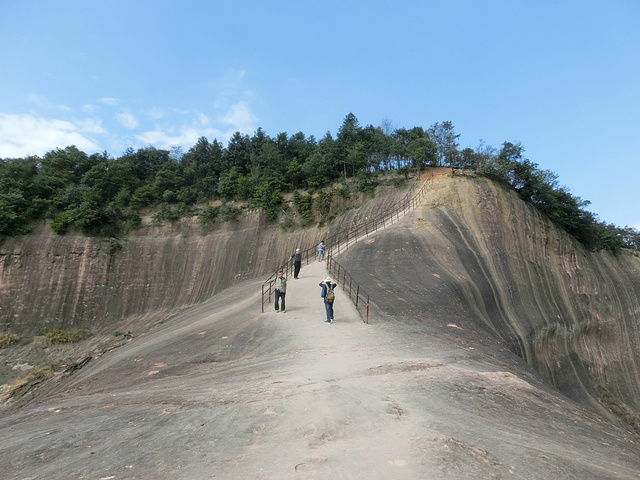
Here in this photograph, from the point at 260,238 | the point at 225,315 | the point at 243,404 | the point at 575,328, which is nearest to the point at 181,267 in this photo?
the point at 260,238

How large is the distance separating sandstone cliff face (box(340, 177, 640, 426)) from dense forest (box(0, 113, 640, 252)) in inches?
98.1

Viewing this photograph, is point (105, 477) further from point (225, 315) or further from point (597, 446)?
point (225, 315)

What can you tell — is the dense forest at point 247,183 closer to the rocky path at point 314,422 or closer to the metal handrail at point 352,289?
the metal handrail at point 352,289

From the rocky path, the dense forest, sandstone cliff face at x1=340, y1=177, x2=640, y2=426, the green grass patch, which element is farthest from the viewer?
the dense forest

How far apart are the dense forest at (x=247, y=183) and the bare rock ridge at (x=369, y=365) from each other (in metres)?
2.55

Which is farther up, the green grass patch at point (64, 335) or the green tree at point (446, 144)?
the green tree at point (446, 144)

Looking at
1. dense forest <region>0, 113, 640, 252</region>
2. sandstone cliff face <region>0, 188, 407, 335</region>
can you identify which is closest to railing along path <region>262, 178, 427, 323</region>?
sandstone cliff face <region>0, 188, 407, 335</region>

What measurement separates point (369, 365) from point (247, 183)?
1123 inches

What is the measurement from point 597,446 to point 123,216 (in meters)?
34.4

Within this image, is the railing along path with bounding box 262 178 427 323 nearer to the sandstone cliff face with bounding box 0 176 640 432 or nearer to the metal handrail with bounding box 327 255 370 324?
the metal handrail with bounding box 327 255 370 324

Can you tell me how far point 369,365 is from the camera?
26.0 feet

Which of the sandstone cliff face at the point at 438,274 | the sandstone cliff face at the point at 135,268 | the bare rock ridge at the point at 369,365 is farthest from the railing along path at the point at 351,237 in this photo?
the sandstone cliff face at the point at 135,268

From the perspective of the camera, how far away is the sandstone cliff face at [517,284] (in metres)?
17.0

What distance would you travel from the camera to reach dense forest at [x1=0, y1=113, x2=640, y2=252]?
2966 centimetres
